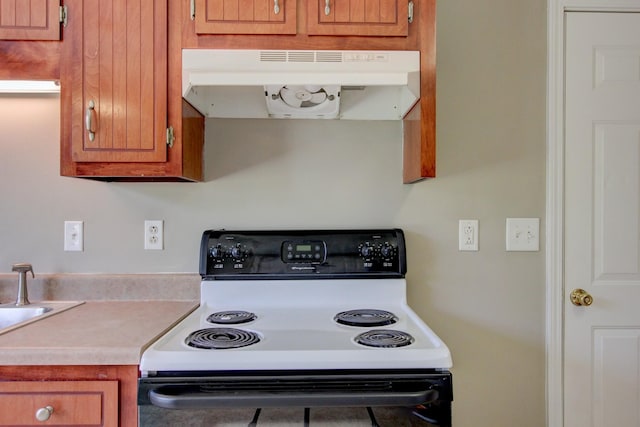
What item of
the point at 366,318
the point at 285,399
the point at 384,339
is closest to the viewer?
the point at 285,399

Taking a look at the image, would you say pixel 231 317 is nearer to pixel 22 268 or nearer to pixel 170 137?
pixel 170 137

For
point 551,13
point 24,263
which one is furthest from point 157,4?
point 551,13

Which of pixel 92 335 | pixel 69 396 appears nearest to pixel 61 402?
pixel 69 396

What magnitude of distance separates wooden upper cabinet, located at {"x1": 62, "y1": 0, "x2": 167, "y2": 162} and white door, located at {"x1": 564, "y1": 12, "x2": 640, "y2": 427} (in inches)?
59.6

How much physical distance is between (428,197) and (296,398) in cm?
94

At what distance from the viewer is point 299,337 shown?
108 cm

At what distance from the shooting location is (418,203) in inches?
59.7

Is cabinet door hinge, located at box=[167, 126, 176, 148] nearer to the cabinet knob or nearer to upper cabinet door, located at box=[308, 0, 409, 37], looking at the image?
the cabinet knob

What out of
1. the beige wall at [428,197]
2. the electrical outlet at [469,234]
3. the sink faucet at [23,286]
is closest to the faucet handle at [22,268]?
the sink faucet at [23,286]

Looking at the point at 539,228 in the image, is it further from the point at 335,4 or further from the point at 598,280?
the point at 335,4

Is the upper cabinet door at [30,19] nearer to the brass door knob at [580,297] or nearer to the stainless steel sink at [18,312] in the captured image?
the stainless steel sink at [18,312]

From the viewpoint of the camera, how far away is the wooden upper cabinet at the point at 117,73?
1.20 metres

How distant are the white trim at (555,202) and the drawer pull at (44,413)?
1.68 metres

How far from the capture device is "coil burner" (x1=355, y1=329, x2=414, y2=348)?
0.99m
